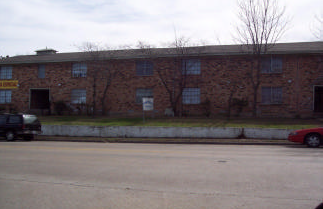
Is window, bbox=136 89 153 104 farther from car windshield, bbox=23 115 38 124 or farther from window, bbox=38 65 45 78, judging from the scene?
car windshield, bbox=23 115 38 124

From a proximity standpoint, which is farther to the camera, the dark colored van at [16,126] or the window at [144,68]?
the window at [144,68]

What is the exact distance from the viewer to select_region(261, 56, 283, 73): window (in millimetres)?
26594

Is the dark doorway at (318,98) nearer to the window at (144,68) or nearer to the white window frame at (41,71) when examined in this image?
the window at (144,68)

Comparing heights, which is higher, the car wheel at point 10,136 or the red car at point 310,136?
the red car at point 310,136

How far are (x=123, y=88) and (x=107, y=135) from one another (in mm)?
9645

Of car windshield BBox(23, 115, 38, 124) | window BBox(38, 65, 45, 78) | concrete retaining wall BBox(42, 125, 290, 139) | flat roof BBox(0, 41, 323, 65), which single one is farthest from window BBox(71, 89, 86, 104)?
car windshield BBox(23, 115, 38, 124)

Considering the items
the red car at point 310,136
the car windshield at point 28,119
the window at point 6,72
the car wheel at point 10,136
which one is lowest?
the car wheel at point 10,136

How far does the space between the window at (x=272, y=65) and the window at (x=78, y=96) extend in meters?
17.7

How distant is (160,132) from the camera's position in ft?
64.9

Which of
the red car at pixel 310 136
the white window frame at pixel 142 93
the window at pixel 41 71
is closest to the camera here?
the red car at pixel 310 136

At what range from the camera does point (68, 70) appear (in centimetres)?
3108

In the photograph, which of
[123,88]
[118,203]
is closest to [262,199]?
[118,203]

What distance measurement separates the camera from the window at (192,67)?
28.0 meters

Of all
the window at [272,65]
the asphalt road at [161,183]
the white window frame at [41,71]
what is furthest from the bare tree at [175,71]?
the asphalt road at [161,183]
